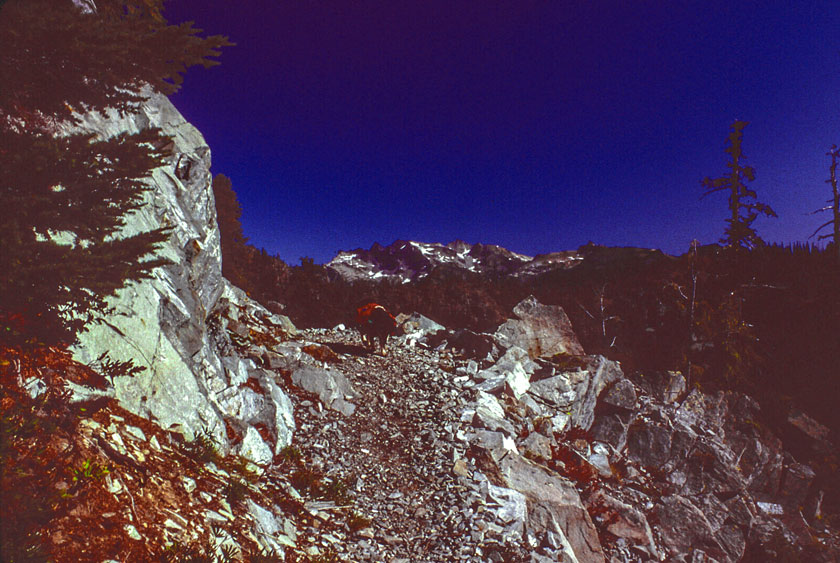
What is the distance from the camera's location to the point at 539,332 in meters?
16.7

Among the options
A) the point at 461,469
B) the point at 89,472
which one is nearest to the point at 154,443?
the point at 89,472

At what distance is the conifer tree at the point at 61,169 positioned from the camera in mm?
3361

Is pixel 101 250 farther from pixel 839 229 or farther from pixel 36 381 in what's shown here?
pixel 839 229

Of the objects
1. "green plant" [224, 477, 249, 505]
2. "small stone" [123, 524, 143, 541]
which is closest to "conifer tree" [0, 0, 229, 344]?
"small stone" [123, 524, 143, 541]

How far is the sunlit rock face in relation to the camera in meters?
5.79

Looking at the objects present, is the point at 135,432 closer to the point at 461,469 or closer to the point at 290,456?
the point at 290,456

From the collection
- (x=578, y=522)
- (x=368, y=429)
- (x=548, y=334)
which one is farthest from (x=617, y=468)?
(x=368, y=429)

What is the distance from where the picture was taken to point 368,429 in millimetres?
8961

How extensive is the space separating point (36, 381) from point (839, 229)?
107 feet

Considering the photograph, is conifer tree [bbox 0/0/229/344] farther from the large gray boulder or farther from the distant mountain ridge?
the distant mountain ridge

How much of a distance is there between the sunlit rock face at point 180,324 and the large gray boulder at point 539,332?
10.3 m

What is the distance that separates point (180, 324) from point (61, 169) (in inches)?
178

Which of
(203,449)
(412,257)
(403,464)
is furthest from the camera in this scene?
(412,257)

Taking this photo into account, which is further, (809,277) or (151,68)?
(809,277)
